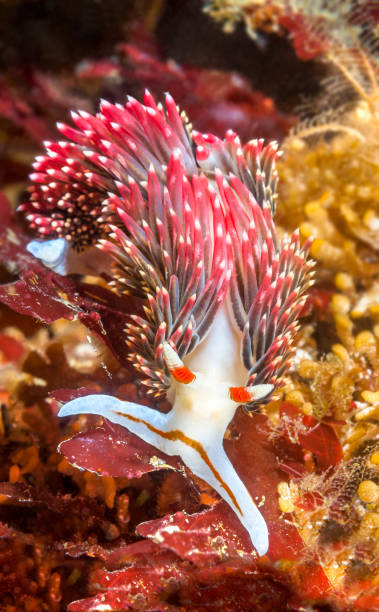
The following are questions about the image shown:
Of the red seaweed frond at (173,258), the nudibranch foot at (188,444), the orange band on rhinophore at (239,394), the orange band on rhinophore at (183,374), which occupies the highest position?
the red seaweed frond at (173,258)

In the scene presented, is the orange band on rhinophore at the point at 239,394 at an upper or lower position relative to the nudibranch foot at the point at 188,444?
upper

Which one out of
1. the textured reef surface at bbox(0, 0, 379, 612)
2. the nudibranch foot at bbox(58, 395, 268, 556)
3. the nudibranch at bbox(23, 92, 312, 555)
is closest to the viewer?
the textured reef surface at bbox(0, 0, 379, 612)

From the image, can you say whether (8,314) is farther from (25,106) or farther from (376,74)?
(376,74)

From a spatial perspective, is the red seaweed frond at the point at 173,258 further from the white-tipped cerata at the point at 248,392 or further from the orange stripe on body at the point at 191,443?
the white-tipped cerata at the point at 248,392

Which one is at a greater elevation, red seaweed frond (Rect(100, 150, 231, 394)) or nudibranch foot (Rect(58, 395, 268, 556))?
red seaweed frond (Rect(100, 150, 231, 394))

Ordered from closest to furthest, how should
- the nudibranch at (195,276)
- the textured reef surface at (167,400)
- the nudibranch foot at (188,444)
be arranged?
the textured reef surface at (167,400), the nudibranch foot at (188,444), the nudibranch at (195,276)

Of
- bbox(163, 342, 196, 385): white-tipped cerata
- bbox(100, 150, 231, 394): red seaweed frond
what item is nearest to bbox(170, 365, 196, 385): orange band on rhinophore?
bbox(163, 342, 196, 385): white-tipped cerata

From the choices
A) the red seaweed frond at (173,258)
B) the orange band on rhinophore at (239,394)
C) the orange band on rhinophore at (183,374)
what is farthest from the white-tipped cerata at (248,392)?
the red seaweed frond at (173,258)

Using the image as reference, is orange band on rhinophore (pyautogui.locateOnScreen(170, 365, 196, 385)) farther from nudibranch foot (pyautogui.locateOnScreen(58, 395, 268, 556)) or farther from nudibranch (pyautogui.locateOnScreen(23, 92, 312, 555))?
nudibranch foot (pyautogui.locateOnScreen(58, 395, 268, 556))
